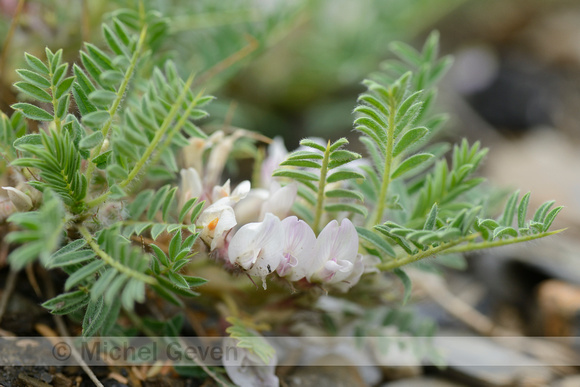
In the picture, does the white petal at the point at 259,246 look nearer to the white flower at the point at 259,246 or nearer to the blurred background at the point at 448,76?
the white flower at the point at 259,246

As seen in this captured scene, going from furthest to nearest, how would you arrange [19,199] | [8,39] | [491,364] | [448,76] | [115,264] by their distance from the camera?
[448,76], [491,364], [8,39], [19,199], [115,264]

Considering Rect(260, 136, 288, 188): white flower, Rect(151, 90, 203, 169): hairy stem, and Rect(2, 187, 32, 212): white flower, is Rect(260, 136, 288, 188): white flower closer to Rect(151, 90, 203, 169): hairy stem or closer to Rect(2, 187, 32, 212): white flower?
Rect(151, 90, 203, 169): hairy stem

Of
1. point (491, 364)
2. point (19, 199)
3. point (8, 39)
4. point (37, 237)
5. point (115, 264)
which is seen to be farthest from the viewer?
point (491, 364)

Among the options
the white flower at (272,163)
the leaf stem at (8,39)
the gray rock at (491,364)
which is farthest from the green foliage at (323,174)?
the leaf stem at (8,39)

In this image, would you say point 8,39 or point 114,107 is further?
point 8,39

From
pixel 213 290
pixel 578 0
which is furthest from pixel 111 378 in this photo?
pixel 578 0

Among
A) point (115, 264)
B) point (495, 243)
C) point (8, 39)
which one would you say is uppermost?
point (8, 39)

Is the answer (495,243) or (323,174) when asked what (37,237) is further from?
(495,243)

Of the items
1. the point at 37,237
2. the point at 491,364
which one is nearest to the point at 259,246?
the point at 37,237

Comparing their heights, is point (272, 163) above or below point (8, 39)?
below
